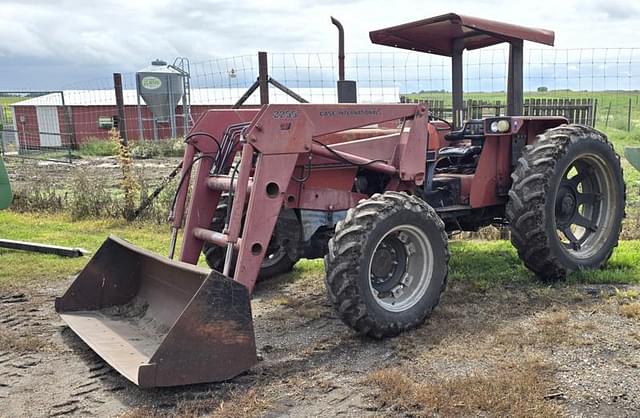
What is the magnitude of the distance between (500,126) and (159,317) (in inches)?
125

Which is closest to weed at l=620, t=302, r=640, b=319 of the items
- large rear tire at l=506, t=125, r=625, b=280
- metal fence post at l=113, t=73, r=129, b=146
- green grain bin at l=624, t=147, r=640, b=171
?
large rear tire at l=506, t=125, r=625, b=280

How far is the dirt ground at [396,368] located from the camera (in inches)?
140

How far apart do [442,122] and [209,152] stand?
2531 millimetres

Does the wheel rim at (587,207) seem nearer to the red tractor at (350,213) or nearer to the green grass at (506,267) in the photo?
the red tractor at (350,213)

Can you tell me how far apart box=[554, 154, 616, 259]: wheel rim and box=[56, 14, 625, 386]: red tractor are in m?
0.01

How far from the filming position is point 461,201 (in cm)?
586

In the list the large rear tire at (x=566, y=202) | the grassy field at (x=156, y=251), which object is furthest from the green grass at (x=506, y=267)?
the large rear tire at (x=566, y=202)

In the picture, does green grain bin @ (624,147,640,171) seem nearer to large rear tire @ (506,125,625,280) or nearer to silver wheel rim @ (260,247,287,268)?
large rear tire @ (506,125,625,280)

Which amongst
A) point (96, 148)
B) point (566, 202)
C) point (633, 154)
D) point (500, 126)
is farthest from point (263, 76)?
point (96, 148)

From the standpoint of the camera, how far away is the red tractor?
13.9 feet

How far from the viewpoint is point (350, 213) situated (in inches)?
176

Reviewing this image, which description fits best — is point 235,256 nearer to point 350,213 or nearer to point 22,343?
point 350,213

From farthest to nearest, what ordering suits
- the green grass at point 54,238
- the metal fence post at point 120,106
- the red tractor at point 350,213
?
the metal fence post at point 120,106, the green grass at point 54,238, the red tractor at point 350,213

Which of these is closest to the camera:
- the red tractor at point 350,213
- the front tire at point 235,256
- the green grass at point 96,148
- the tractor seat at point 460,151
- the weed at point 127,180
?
the red tractor at point 350,213
